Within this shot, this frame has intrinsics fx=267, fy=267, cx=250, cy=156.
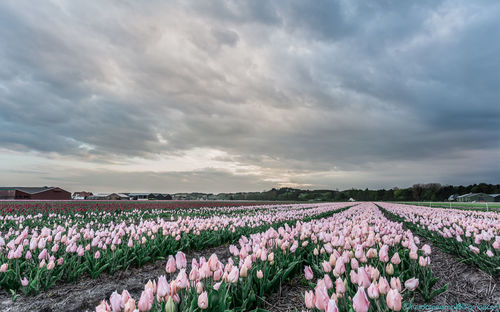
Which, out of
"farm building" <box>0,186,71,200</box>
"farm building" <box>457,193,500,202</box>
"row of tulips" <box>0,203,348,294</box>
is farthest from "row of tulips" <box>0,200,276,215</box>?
"farm building" <box>457,193,500,202</box>

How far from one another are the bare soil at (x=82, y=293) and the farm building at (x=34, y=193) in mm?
75182

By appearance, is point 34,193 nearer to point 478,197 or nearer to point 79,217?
point 79,217

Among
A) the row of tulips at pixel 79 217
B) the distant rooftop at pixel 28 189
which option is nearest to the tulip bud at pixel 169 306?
the row of tulips at pixel 79 217

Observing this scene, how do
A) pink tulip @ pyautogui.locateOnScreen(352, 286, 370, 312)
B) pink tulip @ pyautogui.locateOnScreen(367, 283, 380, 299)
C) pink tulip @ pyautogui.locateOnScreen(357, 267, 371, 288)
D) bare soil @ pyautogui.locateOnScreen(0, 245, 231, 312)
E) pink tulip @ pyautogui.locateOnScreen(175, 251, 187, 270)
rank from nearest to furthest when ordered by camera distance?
pink tulip @ pyautogui.locateOnScreen(352, 286, 370, 312)
pink tulip @ pyautogui.locateOnScreen(367, 283, 380, 299)
pink tulip @ pyautogui.locateOnScreen(357, 267, 371, 288)
pink tulip @ pyautogui.locateOnScreen(175, 251, 187, 270)
bare soil @ pyautogui.locateOnScreen(0, 245, 231, 312)

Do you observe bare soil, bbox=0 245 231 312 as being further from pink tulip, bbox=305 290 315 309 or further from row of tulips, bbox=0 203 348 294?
pink tulip, bbox=305 290 315 309

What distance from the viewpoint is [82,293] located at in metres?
4.11

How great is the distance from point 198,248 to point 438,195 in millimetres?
121587

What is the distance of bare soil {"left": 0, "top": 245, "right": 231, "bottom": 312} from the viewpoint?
365cm

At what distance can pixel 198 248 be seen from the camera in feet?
22.8

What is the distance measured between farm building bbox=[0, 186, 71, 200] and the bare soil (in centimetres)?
7518

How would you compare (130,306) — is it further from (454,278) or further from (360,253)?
(454,278)

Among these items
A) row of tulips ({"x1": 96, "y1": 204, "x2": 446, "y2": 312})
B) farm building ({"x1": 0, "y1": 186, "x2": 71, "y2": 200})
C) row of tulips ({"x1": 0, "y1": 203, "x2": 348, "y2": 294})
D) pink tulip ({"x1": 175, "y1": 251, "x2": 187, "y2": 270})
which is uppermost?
pink tulip ({"x1": 175, "y1": 251, "x2": 187, "y2": 270})

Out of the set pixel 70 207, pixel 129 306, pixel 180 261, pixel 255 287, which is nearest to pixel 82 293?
pixel 180 261

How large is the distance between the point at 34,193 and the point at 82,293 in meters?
77.7
